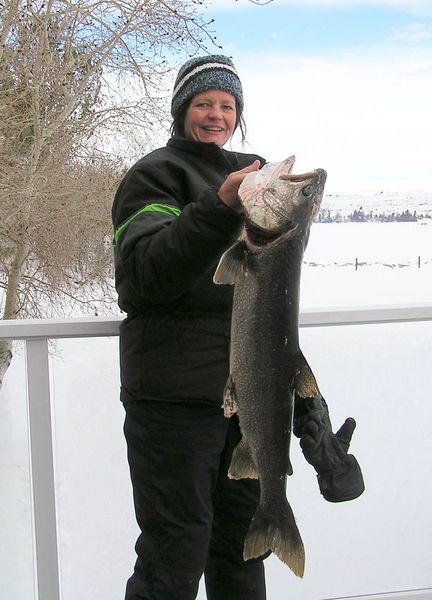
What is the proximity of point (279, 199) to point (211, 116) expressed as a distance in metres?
0.56

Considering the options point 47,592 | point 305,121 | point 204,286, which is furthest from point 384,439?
point 305,121

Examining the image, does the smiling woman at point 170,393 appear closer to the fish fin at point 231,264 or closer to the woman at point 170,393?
the woman at point 170,393

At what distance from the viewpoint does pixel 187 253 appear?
1.33m

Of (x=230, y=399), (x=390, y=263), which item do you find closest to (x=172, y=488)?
(x=230, y=399)

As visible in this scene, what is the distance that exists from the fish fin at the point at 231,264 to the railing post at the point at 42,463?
0.83 m

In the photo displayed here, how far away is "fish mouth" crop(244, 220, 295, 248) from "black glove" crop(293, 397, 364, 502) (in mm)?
609

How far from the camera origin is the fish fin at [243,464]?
1.47 meters

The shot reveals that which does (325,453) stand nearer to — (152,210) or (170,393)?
(170,393)

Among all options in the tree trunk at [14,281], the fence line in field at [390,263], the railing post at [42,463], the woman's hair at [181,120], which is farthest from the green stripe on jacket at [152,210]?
the fence line in field at [390,263]

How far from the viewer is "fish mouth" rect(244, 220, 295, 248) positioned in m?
1.26

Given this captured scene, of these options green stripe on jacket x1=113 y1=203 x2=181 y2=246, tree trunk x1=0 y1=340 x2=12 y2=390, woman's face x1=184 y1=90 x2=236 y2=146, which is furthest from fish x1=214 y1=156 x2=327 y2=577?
tree trunk x1=0 y1=340 x2=12 y2=390

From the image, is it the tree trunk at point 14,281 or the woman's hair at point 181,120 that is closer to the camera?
the woman's hair at point 181,120

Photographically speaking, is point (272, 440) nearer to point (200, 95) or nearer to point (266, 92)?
point (200, 95)

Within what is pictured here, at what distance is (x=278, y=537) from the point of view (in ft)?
4.83
